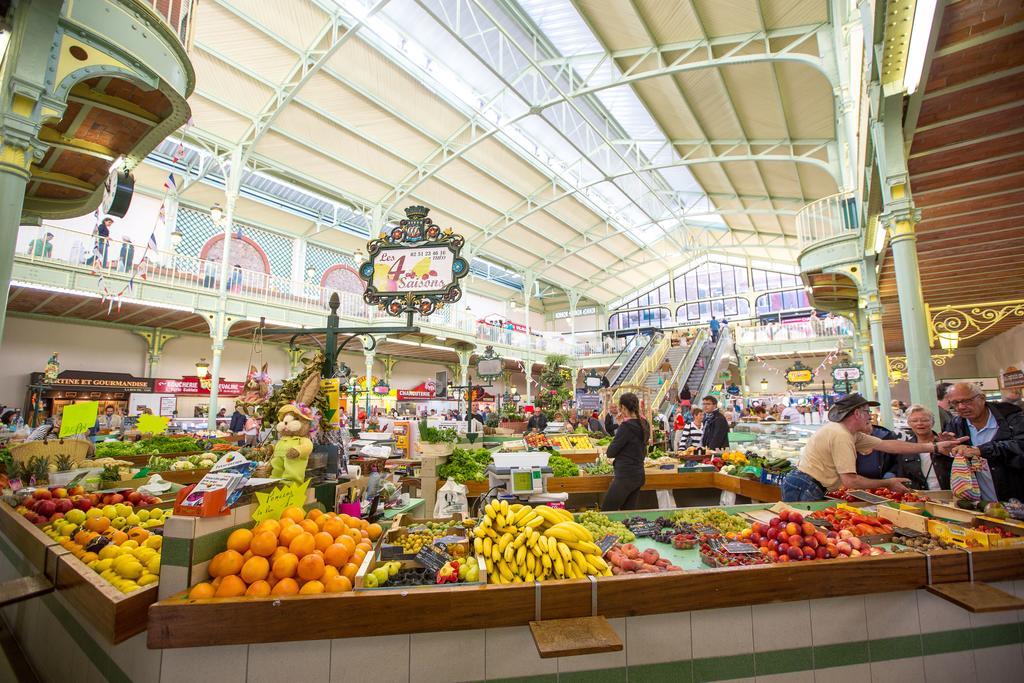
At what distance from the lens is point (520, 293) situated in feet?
92.9

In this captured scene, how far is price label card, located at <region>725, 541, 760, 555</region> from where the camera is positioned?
207 centimetres

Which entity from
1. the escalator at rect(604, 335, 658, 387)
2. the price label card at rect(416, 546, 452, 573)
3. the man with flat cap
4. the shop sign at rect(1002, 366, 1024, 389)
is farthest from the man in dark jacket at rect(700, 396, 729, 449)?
the escalator at rect(604, 335, 658, 387)

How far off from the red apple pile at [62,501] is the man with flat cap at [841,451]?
4.50m

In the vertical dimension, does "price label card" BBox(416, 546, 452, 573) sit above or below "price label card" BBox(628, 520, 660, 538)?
above

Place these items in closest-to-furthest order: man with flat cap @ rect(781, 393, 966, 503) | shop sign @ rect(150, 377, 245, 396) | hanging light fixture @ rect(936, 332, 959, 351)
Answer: man with flat cap @ rect(781, 393, 966, 503) < hanging light fixture @ rect(936, 332, 959, 351) < shop sign @ rect(150, 377, 245, 396)

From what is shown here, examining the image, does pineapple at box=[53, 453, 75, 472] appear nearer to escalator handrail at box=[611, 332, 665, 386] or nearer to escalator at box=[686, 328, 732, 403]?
escalator at box=[686, 328, 732, 403]

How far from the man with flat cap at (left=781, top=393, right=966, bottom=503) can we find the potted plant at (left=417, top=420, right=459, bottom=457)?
2.86 metres

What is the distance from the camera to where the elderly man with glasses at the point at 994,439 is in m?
2.72

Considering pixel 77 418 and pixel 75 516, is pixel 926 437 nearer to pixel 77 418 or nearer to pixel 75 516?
pixel 75 516

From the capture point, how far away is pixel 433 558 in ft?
6.52

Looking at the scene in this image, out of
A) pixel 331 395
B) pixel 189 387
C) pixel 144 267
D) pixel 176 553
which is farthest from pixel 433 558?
pixel 189 387

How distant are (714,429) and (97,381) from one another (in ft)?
46.4

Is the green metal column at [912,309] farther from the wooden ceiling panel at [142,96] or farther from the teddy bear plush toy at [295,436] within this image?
the wooden ceiling panel at [142,96]

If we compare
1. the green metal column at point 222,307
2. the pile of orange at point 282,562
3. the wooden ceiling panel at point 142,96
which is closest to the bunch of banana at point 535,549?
the pile of orange at point 282,562
